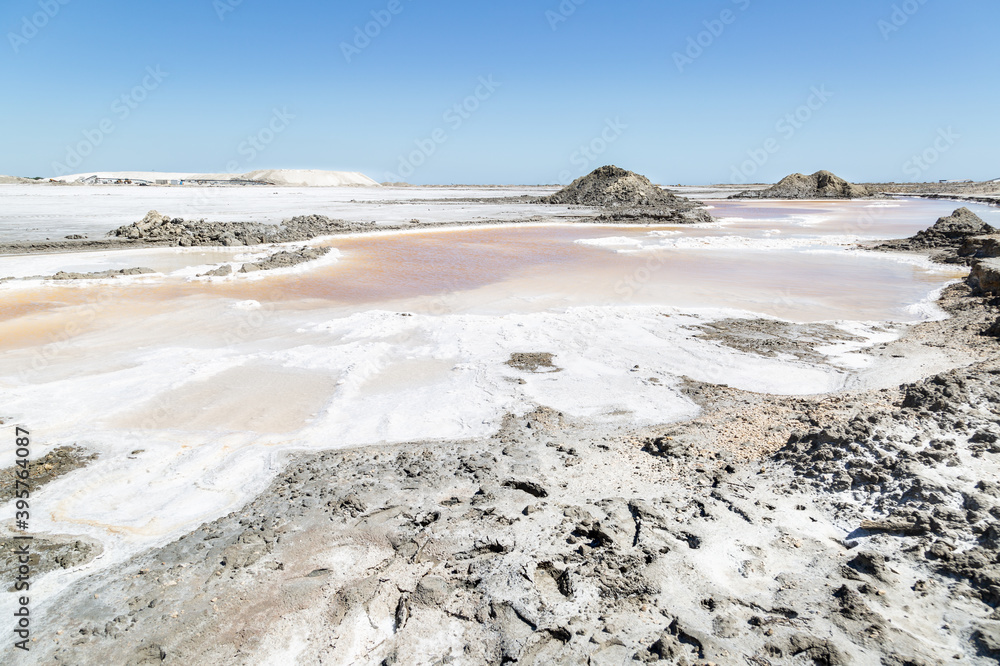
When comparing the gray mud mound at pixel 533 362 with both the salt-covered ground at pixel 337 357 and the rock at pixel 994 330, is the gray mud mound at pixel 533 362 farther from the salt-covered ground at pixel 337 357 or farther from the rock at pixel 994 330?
the rock at pixel 994 330

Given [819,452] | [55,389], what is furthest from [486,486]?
[55,389]

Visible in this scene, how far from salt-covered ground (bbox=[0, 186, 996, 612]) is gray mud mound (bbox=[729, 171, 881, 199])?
206ft

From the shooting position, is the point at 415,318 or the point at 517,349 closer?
the point at 517,349

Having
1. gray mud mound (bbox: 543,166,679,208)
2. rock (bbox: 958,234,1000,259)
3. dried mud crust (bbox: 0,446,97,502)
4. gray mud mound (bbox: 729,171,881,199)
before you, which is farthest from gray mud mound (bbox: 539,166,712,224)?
dried mud crust (bbox: 0,446,97,502)

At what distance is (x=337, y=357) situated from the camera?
23.6 feet

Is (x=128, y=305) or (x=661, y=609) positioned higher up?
(x=128, y=305)

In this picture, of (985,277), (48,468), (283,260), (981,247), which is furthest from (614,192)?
(48,468)

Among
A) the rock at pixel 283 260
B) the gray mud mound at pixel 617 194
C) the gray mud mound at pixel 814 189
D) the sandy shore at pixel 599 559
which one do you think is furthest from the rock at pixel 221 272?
the gray mud mound at pixel 814 189

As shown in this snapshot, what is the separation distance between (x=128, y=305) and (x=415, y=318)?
18.3 feet

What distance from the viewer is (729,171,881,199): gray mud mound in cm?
6719

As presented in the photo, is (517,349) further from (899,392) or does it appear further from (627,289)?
(627,289)

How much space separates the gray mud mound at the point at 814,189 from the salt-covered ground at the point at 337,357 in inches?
2467

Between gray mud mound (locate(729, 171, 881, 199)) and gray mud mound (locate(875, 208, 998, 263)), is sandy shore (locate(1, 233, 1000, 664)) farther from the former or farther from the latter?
gray mud mound (locate(729, 171, 881, 199))

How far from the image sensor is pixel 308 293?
11.5m
